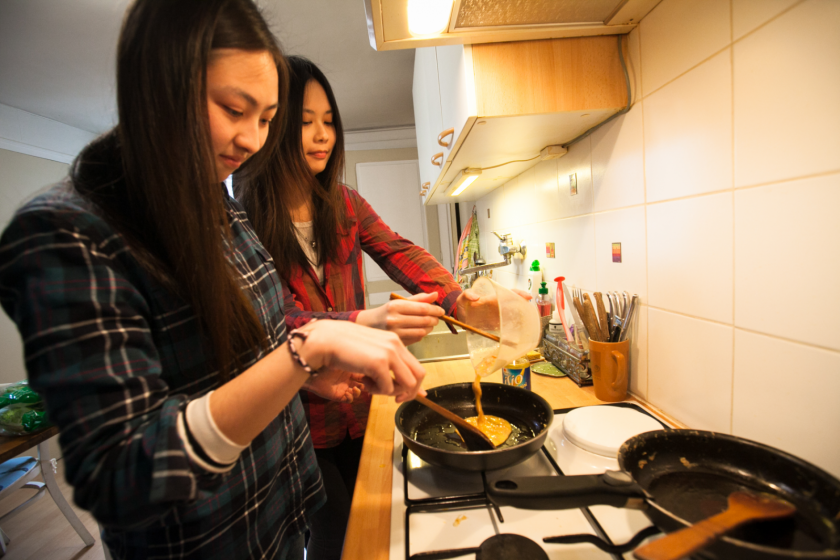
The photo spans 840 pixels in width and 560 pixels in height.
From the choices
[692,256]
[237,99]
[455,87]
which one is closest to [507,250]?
[455,87]

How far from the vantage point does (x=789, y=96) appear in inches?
21.7

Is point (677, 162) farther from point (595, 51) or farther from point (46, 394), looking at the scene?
point (46, 394)

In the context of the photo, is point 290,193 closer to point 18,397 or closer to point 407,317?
point 407,317

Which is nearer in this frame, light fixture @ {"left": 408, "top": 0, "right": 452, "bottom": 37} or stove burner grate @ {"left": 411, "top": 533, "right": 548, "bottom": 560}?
stove burner grate @ {"left": 411, "top": 533, "right": 548, "bottom": 560}

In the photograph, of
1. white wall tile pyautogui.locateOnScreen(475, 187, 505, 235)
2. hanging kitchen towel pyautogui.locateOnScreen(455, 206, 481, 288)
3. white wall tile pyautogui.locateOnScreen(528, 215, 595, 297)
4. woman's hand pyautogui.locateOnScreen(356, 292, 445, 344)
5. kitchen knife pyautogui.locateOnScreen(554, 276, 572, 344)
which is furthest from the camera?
hanging kitchen towel pyautogui.locateOnScreen(455, 206, 481, 288)

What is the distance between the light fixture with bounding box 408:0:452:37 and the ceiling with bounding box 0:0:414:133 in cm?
82

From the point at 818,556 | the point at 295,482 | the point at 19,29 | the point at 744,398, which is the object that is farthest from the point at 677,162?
the point at 19,29

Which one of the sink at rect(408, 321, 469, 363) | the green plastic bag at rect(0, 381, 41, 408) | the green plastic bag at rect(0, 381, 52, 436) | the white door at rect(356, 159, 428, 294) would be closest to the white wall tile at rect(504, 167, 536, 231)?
the sink at rect(408, 321, 469, 363)

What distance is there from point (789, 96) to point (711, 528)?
61 cm

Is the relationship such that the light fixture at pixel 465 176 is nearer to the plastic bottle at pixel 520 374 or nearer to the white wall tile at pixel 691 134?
the white wall tile at pixel 691 134

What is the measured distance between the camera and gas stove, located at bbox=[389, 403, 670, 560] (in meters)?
0.53

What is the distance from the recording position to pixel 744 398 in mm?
684

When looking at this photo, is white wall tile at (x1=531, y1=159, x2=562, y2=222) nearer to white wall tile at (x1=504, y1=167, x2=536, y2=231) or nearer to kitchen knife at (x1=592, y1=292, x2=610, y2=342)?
white wall tile at (x1=504, y1=167, x2=536, y2=231)

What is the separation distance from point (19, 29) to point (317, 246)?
221 centimetres
